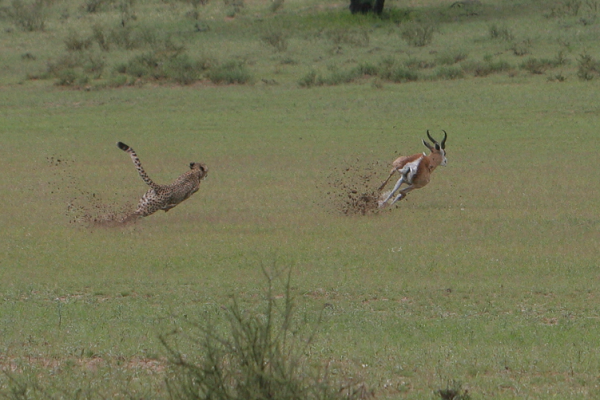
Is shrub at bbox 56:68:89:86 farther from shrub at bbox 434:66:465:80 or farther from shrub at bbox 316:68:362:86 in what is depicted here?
shrub at bbox 434:66:465:80

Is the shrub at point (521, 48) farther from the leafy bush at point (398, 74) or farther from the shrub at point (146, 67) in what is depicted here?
the shrub at point (146, 67)

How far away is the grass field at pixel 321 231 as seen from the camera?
7473 millimetres

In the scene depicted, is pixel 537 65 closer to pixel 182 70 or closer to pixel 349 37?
pixel 349 37

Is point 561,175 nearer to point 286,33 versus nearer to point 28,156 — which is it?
point 28,156

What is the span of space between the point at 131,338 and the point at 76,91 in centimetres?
2282

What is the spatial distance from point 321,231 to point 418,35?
72.0 feet

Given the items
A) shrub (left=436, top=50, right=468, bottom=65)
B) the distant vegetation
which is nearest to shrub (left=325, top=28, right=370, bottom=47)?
the distant vegetation

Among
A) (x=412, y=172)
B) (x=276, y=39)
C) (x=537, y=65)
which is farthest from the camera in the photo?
(x=276, y=39)

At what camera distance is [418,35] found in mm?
34344

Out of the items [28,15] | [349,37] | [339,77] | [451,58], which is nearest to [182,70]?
[339,77]

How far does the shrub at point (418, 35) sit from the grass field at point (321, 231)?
369 centimetres

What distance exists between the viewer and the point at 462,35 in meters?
35.4

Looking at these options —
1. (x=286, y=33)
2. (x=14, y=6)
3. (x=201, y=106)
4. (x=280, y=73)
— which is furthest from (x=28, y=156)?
(x=14, y=6)

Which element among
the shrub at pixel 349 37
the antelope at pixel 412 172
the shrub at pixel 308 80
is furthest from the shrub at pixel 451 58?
the antelope at pixel 412 172
